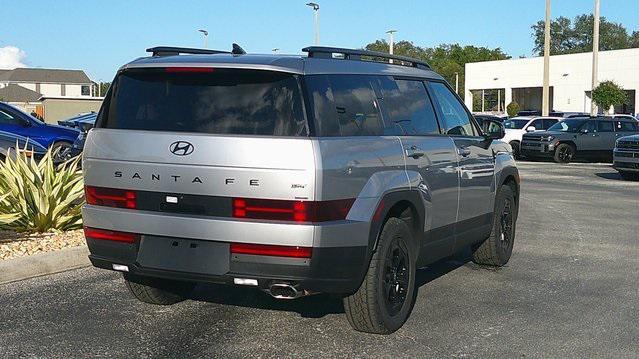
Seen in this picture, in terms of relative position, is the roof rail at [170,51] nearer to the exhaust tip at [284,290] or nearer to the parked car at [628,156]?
the exhaust tip at [284,290]

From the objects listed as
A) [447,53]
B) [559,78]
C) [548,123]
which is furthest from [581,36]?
[548,123]

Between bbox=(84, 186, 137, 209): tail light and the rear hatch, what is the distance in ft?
0.13

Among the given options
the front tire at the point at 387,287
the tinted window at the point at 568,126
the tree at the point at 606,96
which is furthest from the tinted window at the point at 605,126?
the front tire at the point at 387,287

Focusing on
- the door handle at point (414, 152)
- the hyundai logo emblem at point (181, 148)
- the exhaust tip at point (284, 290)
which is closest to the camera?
the exhaust tip at point (284, 290)

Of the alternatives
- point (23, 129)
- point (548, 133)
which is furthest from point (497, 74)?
point (23, 129)

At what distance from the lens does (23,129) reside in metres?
17.9

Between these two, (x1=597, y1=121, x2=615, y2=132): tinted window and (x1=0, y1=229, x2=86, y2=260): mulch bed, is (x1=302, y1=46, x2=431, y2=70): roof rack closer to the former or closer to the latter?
(x1=0, y1=229, x2=86, y2=260): mulch bed

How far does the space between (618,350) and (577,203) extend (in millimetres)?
9665

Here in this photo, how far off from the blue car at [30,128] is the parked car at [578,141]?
16133 mm

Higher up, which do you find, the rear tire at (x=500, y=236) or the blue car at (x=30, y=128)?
the blue car at (x=30, y=128)

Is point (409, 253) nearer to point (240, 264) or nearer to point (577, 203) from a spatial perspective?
point (240, 264)

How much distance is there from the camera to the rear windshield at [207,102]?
16.7ft

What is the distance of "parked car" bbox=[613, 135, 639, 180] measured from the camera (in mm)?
19672

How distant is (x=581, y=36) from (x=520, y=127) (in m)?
132
